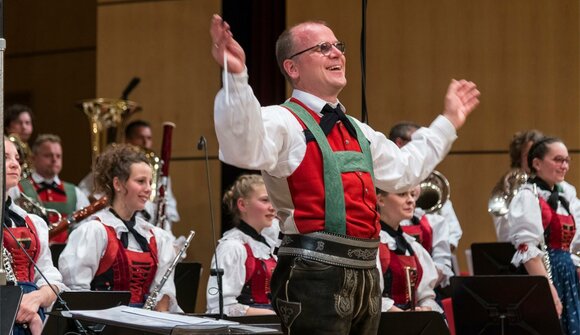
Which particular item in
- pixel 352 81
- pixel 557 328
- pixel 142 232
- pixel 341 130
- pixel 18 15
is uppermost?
pixel 18 15

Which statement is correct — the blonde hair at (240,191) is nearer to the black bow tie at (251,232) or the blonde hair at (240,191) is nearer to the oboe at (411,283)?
the black bow tie at (251,232)

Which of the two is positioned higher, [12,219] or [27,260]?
[12,219]

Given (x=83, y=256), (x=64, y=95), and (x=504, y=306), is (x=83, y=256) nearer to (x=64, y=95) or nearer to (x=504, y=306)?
(x=504, y=306)

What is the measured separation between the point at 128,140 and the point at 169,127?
3.01 feet

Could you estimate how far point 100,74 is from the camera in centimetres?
840

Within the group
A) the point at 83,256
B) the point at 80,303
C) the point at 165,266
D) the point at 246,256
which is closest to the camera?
the point at 80,303

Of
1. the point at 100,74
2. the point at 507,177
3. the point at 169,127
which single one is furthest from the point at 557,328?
the point at 100,74

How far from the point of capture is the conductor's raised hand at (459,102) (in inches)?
122

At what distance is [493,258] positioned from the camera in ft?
19.3

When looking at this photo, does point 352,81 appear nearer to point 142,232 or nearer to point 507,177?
point 507,177

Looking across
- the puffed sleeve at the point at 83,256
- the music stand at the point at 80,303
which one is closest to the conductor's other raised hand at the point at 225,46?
the music stand at the point at 80,303

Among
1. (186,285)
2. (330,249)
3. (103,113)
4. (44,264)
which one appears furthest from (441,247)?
(330,249)

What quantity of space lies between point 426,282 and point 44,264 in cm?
188

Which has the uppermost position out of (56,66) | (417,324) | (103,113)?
(56,66)
